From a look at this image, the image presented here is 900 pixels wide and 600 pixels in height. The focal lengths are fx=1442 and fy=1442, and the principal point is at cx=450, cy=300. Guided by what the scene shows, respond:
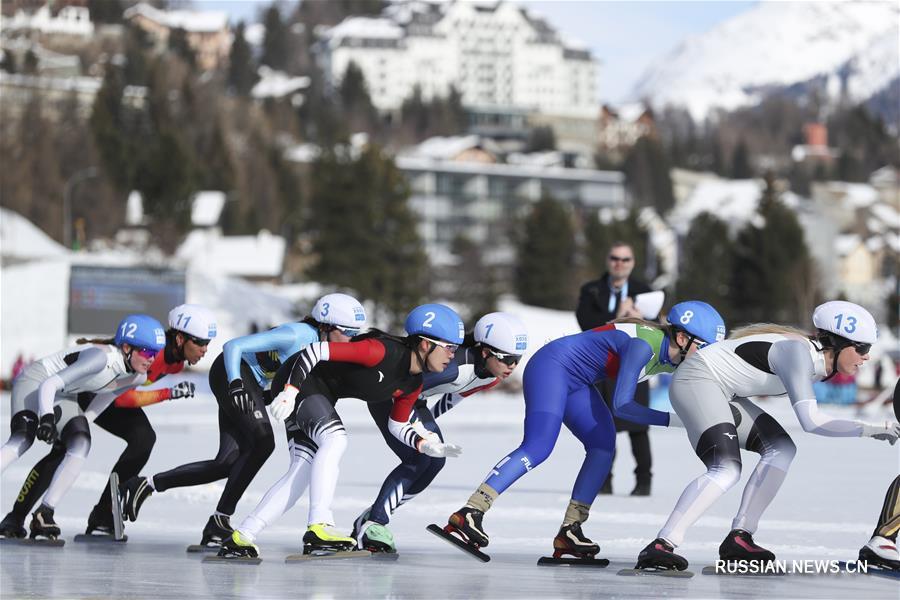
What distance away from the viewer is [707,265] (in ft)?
255

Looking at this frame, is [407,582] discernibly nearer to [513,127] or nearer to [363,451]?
[363,451]

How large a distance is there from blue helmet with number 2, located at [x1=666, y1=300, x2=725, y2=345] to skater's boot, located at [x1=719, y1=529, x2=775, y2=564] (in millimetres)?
1079

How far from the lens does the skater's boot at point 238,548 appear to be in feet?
26.7

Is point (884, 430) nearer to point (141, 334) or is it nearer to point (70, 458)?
point (141, 334)

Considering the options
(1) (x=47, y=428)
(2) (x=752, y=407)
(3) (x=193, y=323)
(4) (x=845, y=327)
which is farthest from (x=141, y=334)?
(4) (x=845, y=327)

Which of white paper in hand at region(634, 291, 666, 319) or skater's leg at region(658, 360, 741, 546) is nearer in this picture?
skater's leg at region(658, 360, 741, 546)

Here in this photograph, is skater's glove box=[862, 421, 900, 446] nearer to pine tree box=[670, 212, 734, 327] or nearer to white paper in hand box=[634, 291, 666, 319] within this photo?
white paper in hand box=[634, 291, 666, 319]

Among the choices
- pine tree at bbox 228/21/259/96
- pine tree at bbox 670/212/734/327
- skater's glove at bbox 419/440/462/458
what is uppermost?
pine tree at bbox 228/21/259/96

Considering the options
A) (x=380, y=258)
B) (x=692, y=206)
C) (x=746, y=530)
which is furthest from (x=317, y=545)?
(x=692, y=206)

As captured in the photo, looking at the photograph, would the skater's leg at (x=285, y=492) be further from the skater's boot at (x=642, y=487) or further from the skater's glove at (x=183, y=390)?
the skater's boot at (x=642, y=487)

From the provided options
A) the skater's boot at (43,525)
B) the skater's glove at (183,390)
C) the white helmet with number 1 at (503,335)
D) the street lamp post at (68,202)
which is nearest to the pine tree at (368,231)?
the street lamp post at (68,202)

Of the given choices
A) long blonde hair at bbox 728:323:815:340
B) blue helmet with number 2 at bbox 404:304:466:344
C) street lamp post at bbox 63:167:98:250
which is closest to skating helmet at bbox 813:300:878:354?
long blonde hair at bbox 728:323:815:340

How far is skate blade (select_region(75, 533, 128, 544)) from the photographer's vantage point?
30.3ft

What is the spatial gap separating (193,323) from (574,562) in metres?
2.83
